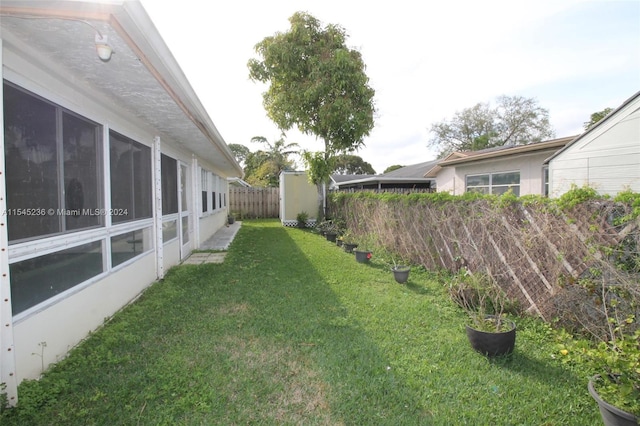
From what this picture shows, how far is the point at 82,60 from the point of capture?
2.65 meters

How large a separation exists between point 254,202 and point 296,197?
18.8 feet

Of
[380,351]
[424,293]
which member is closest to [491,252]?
[424,293]

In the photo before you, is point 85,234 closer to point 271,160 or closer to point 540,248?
point 540,248

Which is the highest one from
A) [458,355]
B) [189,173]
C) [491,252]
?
[189,173]

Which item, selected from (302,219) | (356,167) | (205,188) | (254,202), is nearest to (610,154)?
(205,188)

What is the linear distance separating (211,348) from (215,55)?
5.10 m

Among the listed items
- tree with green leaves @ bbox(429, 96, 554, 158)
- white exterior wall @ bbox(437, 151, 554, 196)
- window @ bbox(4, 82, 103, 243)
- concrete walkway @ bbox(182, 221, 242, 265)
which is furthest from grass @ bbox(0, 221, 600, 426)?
tree with green leaves @ bbox(429, 96, 554, 158)

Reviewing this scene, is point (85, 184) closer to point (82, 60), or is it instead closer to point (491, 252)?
point (82, 60)

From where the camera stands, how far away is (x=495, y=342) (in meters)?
2.82

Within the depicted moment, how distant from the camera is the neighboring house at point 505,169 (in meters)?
8.68

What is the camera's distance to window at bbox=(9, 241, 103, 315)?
235 centimetres

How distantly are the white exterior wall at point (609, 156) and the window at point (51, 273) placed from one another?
5.93 meters

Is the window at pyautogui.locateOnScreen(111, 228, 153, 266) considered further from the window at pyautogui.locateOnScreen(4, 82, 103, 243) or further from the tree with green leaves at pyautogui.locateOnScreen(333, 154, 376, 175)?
the tree with green leaves at pyautogui.locateOnScreen(333, 154, 376, 175)

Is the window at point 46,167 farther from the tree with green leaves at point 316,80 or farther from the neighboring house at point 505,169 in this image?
the tree with green leaves at point 316,80
